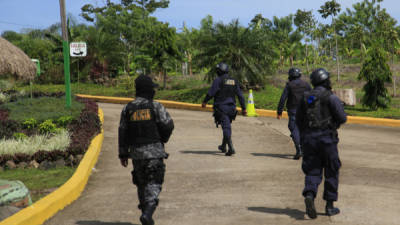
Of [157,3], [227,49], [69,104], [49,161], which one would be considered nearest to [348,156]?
[49,161]

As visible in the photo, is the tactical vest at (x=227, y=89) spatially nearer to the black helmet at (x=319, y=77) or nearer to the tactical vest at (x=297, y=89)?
the tactical vest at (x=297, y=89)

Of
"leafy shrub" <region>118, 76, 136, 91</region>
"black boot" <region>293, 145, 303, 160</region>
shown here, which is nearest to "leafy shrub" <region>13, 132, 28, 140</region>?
"black boot" <region>293, 145, 303, 160</region>

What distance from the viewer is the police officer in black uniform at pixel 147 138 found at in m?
5.56

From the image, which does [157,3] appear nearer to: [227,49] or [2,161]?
[227,49]

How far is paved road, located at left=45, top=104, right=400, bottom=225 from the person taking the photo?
241 inches

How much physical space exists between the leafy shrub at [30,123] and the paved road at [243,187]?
1.82m

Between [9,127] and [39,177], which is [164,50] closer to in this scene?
[9,127]

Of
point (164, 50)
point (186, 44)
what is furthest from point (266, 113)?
point (186, 44)

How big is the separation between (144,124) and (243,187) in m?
2.64

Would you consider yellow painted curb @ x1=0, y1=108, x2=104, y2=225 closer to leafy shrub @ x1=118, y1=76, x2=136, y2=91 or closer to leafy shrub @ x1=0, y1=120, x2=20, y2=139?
leafy shrub @ x1=0, y1=120, x2=20, y2=139

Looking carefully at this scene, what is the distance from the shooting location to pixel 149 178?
557cm

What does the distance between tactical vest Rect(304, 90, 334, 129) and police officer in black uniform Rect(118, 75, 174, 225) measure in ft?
5.32

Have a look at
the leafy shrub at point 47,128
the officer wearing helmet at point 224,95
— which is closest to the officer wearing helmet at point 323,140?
the officer wearing helmet at point 224,95

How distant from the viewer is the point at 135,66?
3800 centimetres
